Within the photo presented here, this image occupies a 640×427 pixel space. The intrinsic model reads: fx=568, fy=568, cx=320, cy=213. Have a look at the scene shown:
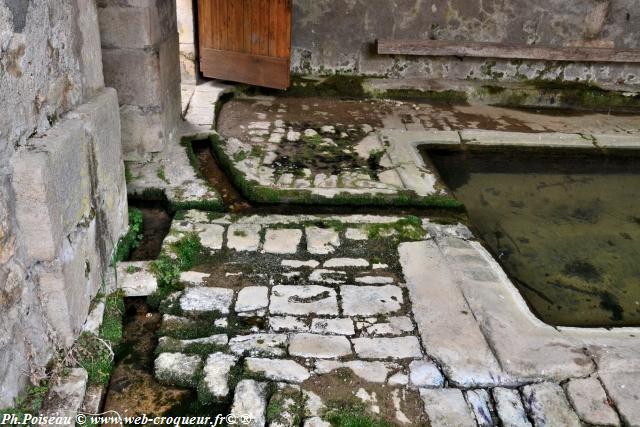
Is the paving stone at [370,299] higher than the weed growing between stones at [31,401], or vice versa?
the weed growing between stones at [31,401]

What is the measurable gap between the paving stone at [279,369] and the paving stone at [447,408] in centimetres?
55

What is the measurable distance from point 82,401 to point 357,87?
557 cm

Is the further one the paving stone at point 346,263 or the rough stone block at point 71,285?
the paving stone at point 346,263

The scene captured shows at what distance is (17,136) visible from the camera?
2.24 meters

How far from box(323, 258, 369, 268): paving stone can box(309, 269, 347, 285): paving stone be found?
0.22 ft

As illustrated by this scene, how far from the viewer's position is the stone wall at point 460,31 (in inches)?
276

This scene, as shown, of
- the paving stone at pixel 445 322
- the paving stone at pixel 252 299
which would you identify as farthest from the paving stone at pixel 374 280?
the paving stone at pixel 252 299

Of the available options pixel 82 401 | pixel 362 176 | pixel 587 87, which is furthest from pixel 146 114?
pixel 587 87

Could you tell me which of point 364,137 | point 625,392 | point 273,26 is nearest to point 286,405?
point 625,392

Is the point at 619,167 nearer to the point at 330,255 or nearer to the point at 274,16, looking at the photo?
the point at 330,255

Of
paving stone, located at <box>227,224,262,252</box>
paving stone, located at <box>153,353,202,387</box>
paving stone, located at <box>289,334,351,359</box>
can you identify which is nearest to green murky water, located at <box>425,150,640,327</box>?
paving stone, located at <box>289,334,351,359</box>

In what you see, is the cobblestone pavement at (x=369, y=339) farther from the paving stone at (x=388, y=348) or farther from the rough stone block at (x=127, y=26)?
the rough stone block at (x=127, y=26)

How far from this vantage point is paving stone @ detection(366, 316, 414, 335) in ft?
9.58

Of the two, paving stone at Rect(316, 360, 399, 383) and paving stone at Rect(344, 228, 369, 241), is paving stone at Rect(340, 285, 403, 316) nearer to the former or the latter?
paving stone at Rect(316, 360, 399, 383)
